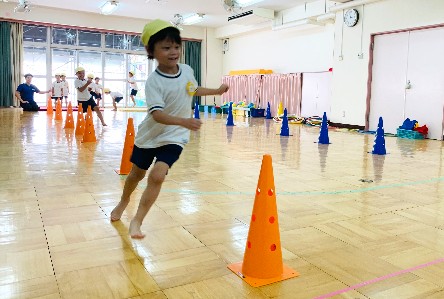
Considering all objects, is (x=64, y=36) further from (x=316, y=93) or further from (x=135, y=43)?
(x=316, y=93)

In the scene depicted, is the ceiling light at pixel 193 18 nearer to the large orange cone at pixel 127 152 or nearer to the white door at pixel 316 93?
the white door at pixel 316 93

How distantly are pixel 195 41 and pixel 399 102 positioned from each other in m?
10.8

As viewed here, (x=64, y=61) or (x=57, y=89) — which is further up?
(x=64, y=61)

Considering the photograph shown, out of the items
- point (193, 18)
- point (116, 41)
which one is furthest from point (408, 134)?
point (116, 41)

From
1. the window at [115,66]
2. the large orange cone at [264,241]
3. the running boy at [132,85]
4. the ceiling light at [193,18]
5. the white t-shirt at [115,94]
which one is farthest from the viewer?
the window at [115,66]

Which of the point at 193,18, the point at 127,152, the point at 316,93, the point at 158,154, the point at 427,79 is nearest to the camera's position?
the point at 158,154

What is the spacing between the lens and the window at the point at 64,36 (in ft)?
54.9

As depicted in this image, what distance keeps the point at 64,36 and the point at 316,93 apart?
1044cm

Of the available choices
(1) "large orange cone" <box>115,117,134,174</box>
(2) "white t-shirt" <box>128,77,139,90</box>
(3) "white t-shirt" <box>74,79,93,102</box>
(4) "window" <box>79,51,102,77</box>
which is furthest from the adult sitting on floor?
(1) "large orange cone" <box>115,117,134,174</box>

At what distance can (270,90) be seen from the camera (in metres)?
15.0

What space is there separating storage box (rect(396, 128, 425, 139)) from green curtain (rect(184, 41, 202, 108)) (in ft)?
34.6

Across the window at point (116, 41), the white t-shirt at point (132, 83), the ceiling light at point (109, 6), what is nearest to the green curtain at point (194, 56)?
the white t-shirt at point (132, 83)

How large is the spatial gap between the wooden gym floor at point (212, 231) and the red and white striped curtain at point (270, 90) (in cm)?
907

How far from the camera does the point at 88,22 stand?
16.4 metres
